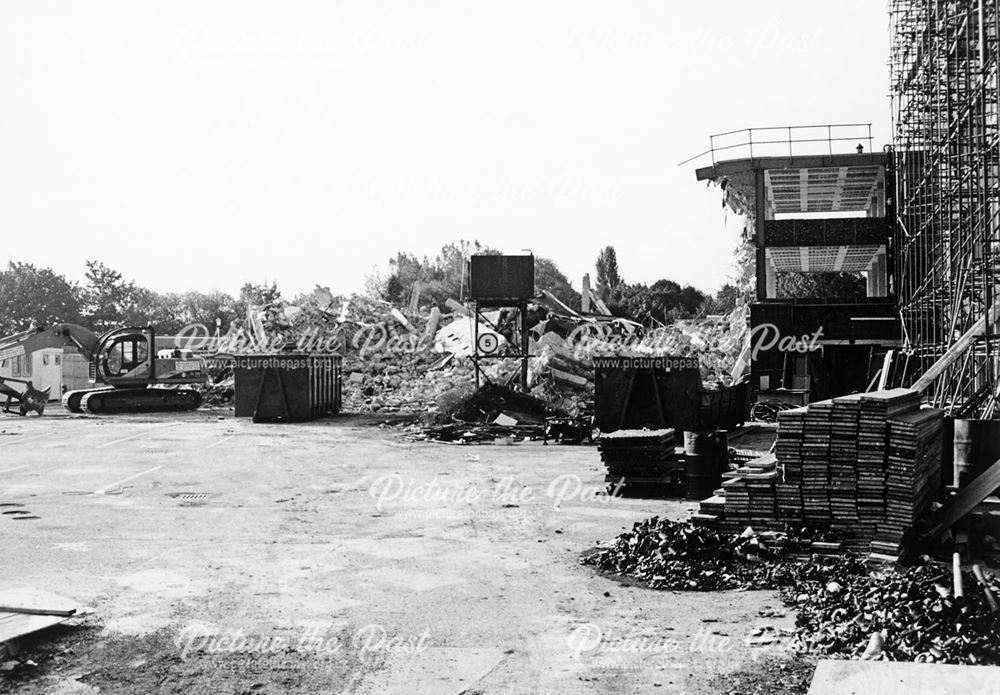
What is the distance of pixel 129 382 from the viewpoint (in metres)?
32.8

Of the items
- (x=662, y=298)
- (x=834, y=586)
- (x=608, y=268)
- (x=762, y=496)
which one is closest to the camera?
(x=834, y=586)

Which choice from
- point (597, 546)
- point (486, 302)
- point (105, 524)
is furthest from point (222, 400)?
point (597, 546)

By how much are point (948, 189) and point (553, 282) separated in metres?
57.9

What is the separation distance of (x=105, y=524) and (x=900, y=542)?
364 inches

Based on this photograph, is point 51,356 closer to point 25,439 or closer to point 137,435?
point 25,439

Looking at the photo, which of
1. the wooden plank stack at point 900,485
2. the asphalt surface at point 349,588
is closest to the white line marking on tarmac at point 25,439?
the asphalt surface at point 349,588

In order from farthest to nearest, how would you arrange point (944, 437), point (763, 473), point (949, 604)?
point (944, 437), point (763, 473), point (949, 604)

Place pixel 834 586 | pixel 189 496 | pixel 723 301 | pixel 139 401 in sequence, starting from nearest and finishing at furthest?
pixel 834 586 < pixel 189 496 < pixel 139 401 < pixel 723 301

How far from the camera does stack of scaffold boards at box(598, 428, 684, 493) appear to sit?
14.3m

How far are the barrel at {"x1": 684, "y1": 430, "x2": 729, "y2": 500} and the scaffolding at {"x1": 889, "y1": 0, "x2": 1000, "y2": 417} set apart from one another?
3641 millimetres

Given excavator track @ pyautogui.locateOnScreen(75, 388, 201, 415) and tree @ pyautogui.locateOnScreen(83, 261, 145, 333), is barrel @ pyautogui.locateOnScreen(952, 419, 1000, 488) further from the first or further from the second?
tree @ pyautogui.locateOnScreen(83, 261, 145, 333)

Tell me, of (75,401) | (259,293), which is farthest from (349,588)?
(259,293)

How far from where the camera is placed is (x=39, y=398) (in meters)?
31.7

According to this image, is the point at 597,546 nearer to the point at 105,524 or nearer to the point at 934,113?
the point at 105,524
